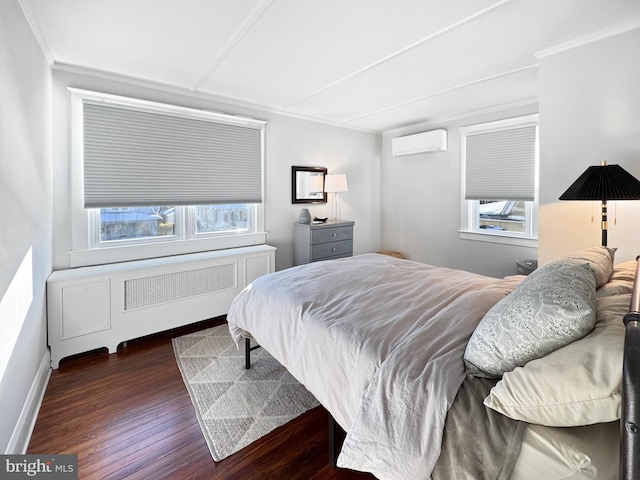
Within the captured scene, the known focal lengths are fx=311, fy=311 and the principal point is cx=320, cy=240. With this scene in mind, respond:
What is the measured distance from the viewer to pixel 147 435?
178cm

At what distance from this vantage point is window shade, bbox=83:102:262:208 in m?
2.82

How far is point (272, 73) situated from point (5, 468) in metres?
3.02

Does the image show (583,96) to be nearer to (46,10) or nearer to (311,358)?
(311,358)

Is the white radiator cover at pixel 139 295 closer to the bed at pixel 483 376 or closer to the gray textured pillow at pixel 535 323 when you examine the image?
the bed at pixel 483 376

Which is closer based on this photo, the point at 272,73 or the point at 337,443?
the point at 337,443

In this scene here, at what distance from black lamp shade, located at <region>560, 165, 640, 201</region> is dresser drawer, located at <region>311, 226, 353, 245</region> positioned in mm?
2544

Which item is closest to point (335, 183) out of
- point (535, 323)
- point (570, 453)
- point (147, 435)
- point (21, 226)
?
point (21, 226)

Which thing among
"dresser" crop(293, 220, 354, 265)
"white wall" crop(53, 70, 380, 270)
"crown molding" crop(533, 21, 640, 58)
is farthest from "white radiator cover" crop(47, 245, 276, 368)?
"crown molding" crop(533, 21, 640, 58)

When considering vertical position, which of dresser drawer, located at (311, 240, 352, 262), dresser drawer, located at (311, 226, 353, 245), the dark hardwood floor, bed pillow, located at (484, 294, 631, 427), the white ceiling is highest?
the white ceiling

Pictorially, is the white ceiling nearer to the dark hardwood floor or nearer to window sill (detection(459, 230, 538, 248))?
window sill (detection(459, 230, 538, 248))

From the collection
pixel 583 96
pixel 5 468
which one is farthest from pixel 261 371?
pixel 583 96

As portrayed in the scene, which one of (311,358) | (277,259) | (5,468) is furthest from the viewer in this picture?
(277,259)

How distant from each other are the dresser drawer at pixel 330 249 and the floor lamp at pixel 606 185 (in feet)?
8.40

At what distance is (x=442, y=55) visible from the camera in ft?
7.92
